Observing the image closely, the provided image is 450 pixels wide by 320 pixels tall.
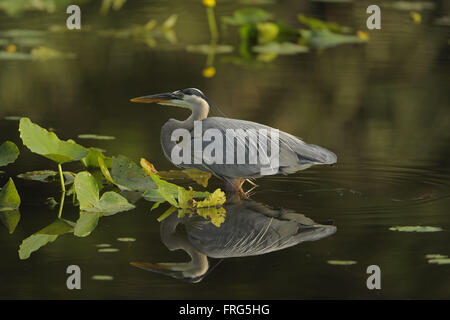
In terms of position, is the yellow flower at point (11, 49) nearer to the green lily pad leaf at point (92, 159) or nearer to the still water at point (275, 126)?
the still water at point (275, 126)

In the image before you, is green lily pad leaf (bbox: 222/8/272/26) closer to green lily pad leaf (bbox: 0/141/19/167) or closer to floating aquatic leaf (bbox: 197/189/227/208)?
green lily pad leaf (bbox: 0/141/19/167)

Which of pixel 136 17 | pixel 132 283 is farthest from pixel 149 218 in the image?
pixel 136 17

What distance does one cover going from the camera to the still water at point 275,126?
5.63 metres

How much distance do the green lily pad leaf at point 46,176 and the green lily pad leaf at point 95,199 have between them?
0.71m

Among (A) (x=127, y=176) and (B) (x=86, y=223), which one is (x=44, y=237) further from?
(A) (x=127, y=176)

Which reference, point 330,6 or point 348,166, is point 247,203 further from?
point 330,6

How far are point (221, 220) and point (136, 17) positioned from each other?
11.0 m

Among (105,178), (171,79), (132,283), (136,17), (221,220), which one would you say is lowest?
(132,283)

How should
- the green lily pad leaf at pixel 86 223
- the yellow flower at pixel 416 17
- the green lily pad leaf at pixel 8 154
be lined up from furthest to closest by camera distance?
the yellow flower at pixel 416 17
the green lily pad leaf at pixel 8 154
the green lily pad leaf at pixel 86 223

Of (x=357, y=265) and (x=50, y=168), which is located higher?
(x=50, y=168)

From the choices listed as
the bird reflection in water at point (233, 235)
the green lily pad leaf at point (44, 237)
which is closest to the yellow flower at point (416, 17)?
the bird reflection in water at point (233, 235)

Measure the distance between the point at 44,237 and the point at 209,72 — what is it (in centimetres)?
659

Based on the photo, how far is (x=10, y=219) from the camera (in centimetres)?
673

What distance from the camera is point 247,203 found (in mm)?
7207
